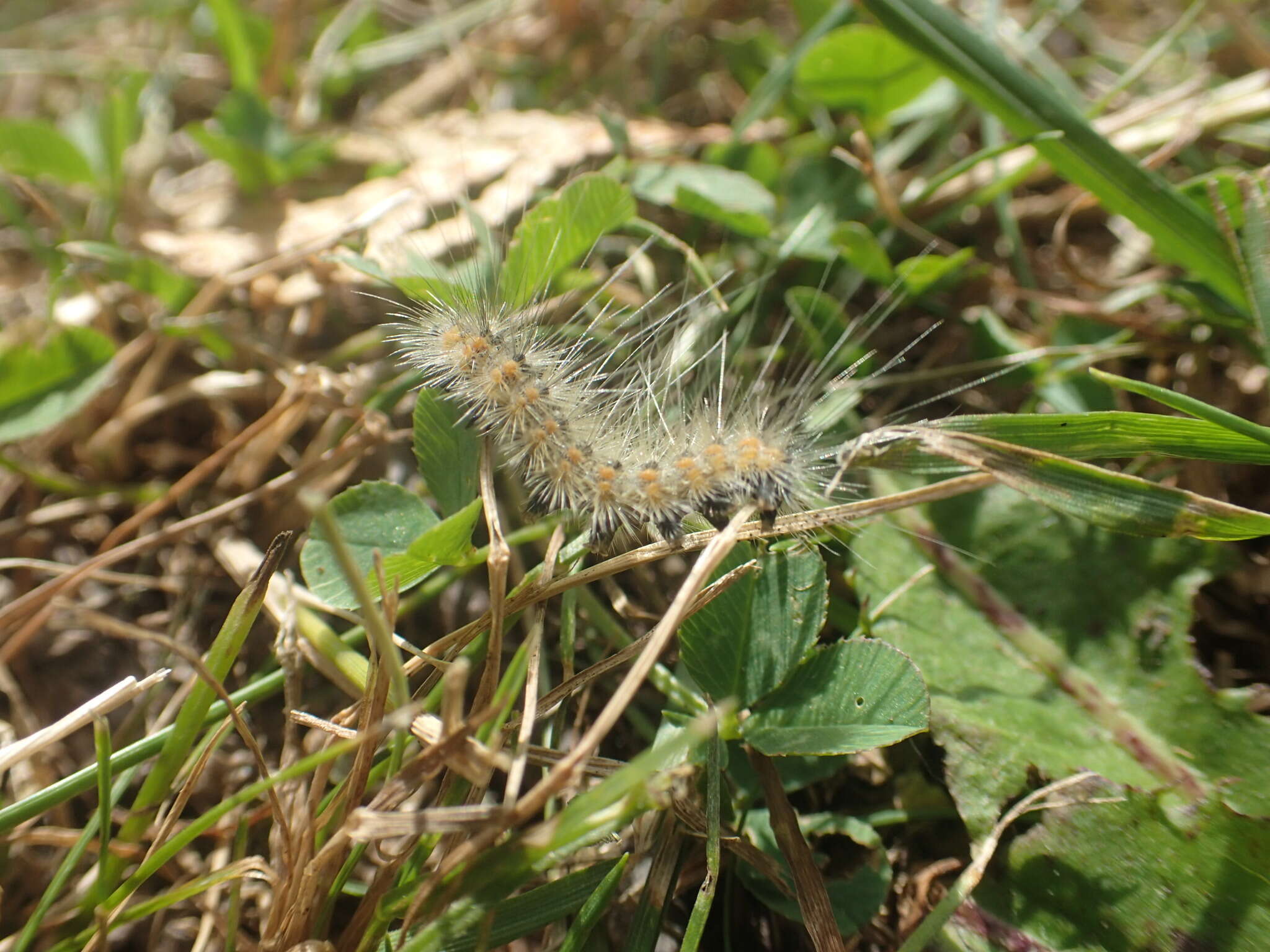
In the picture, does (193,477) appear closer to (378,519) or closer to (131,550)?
(131,550)

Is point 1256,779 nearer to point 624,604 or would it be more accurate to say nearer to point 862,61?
point 624,604

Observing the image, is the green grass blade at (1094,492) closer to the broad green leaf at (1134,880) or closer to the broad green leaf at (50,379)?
the broad green leaf at (1134,880)

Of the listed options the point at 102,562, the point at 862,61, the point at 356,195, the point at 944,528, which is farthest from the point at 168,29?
the point at 944,528

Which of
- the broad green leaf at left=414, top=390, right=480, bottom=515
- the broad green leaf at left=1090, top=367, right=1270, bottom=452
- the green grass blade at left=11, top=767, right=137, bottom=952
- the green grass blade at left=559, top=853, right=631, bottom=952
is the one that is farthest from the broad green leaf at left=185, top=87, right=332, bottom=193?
the broad green leaf at left=1090, top=367, right=1270, bottom=452

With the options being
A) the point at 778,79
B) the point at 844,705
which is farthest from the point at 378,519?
the point at 778,79

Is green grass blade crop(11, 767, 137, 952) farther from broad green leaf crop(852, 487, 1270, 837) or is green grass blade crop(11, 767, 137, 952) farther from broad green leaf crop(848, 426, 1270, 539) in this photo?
broad green leaf crop(848, 426, 1270, 539)

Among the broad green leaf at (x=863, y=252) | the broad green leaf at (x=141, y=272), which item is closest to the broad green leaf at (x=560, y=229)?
the broad green leaf at (x=863, y=252)
